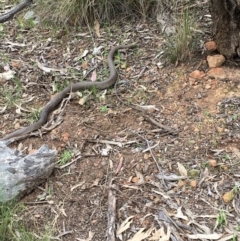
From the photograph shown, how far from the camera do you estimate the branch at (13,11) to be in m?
5.33

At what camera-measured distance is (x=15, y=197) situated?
10.2 feet

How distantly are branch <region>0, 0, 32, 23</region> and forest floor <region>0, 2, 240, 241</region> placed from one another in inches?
30.5

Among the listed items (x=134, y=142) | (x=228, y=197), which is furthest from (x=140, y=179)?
(x=228, y=197)

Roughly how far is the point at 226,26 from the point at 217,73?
0.35 metres

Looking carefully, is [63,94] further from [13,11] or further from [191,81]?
[13,11]

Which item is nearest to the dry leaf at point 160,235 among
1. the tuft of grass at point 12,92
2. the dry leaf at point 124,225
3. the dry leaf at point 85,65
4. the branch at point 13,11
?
the dry leaf at point 124,225

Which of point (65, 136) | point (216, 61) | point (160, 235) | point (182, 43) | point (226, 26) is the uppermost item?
point (226, 26)

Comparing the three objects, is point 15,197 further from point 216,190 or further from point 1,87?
point 1,87

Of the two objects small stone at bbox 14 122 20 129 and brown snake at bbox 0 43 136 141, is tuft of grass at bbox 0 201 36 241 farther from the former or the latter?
small stone at bbox 14 122 20 129

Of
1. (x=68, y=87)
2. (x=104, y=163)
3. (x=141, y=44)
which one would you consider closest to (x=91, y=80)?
(x=68, y=87)

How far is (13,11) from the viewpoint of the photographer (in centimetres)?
541

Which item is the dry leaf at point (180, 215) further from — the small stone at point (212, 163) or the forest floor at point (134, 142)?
the small stone at point (212, 163)

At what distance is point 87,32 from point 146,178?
2113 mm

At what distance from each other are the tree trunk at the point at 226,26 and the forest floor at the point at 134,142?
22 centimetres
